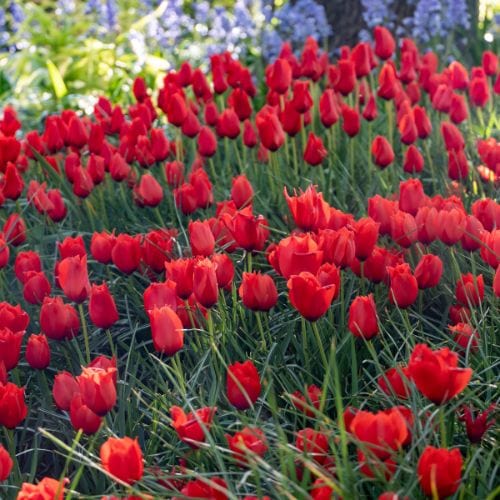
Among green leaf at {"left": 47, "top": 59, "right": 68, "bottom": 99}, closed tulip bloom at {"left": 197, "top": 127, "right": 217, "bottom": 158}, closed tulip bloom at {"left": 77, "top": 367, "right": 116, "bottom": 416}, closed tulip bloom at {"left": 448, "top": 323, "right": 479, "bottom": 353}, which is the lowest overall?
green leaf at {"left": 47, "top": 59, "right": 68, "bottom": 99}

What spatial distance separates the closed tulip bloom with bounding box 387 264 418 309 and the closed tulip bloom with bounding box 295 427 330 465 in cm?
50

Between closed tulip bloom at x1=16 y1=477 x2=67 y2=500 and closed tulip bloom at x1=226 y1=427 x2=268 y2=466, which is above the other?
closed tulip bloom at x1=16 y1=477 x2=67 y2=500

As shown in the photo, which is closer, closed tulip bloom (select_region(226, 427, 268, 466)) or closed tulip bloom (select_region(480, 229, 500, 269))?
closed tulip bloom (select_region(226, 427, 268, 466))

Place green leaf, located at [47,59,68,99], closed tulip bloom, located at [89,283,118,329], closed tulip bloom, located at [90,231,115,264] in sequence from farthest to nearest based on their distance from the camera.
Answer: green leaf, located at [47,59,68,99] → closed tulip bloom, located at [90,231,115,264] → closed tulip bloom, located at [89,283,118,329]

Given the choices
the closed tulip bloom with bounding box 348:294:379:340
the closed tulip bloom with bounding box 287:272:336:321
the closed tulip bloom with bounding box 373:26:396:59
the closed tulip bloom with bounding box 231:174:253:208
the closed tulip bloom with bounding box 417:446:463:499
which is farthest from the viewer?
the closed tulip bloom with bounding box 373:26:396:59

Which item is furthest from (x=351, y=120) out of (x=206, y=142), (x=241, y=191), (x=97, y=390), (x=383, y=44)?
(x=97, y=390)

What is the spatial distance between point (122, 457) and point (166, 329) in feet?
1.62

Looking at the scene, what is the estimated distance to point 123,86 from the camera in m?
7.05

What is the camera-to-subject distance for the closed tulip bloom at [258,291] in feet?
7.32

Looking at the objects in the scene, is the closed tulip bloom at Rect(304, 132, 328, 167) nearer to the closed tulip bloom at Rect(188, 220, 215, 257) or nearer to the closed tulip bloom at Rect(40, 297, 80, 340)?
the closed tulip bloom at Rect(188, 220, 215, 257)

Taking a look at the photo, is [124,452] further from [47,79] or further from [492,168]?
[47,79]

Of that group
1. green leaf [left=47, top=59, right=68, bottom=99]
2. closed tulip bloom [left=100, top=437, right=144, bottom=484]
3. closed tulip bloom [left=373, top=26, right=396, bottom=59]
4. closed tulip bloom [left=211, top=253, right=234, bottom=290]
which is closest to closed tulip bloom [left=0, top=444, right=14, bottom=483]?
closed tulip bloom [left=100, top=437, right=144, bottom=484]

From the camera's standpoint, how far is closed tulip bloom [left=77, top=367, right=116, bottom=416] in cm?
190

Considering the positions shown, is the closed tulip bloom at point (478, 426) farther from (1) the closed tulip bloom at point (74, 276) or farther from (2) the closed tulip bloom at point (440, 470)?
(1) the closed tulip bloom at point (74, 276)
